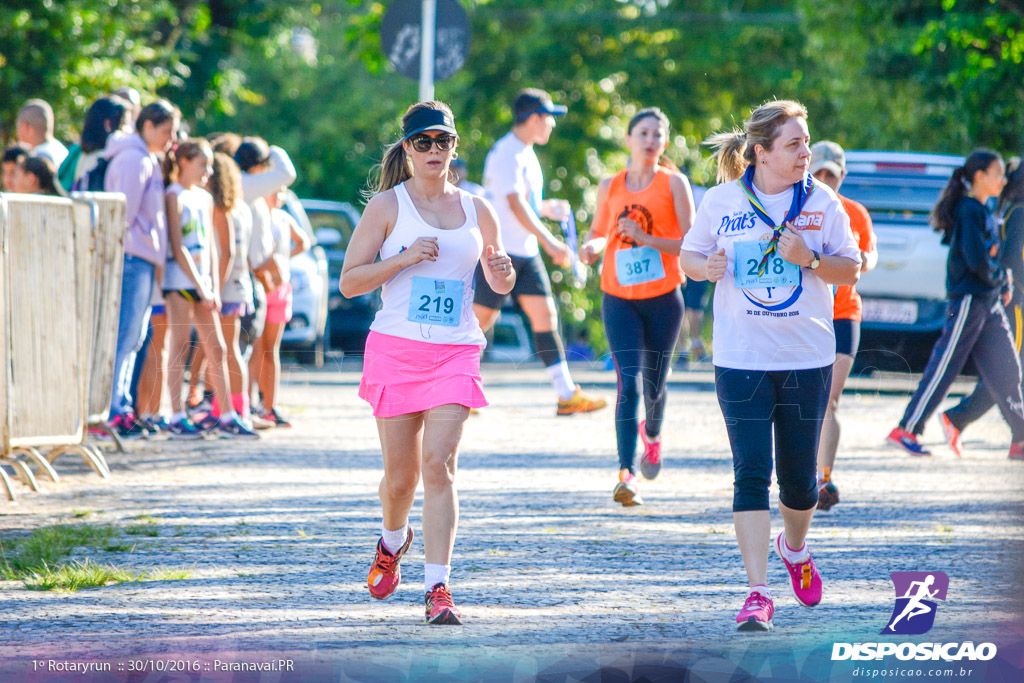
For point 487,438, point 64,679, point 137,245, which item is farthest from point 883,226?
point 64,679

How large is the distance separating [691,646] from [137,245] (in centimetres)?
551

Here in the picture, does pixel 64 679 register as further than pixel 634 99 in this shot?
No

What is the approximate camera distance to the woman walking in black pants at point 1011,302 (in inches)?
357

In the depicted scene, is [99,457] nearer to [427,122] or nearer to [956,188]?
[427,122]

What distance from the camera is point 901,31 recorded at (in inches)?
829

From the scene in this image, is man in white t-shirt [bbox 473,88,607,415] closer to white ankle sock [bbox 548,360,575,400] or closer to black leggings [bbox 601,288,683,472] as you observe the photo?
white ankle sock [bbox 548,360,575,400]

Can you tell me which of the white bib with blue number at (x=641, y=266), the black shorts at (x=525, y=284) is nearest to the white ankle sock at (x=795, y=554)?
the white bib with blue number at (x=641, y=266)

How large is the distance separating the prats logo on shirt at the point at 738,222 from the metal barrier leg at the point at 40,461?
3893 mm

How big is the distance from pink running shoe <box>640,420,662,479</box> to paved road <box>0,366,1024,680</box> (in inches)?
5.4

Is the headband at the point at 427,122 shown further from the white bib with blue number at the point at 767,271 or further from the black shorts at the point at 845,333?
the black shorts at the point at 845,333

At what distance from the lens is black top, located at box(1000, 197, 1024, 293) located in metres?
8.70

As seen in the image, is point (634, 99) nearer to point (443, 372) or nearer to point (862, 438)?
point (862, 438)

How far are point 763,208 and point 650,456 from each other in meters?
2.95

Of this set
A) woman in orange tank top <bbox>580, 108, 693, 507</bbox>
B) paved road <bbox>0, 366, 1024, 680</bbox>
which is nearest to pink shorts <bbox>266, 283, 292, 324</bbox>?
Answer: paved road <bbox>0, 366, 1024, 680</bbox>
